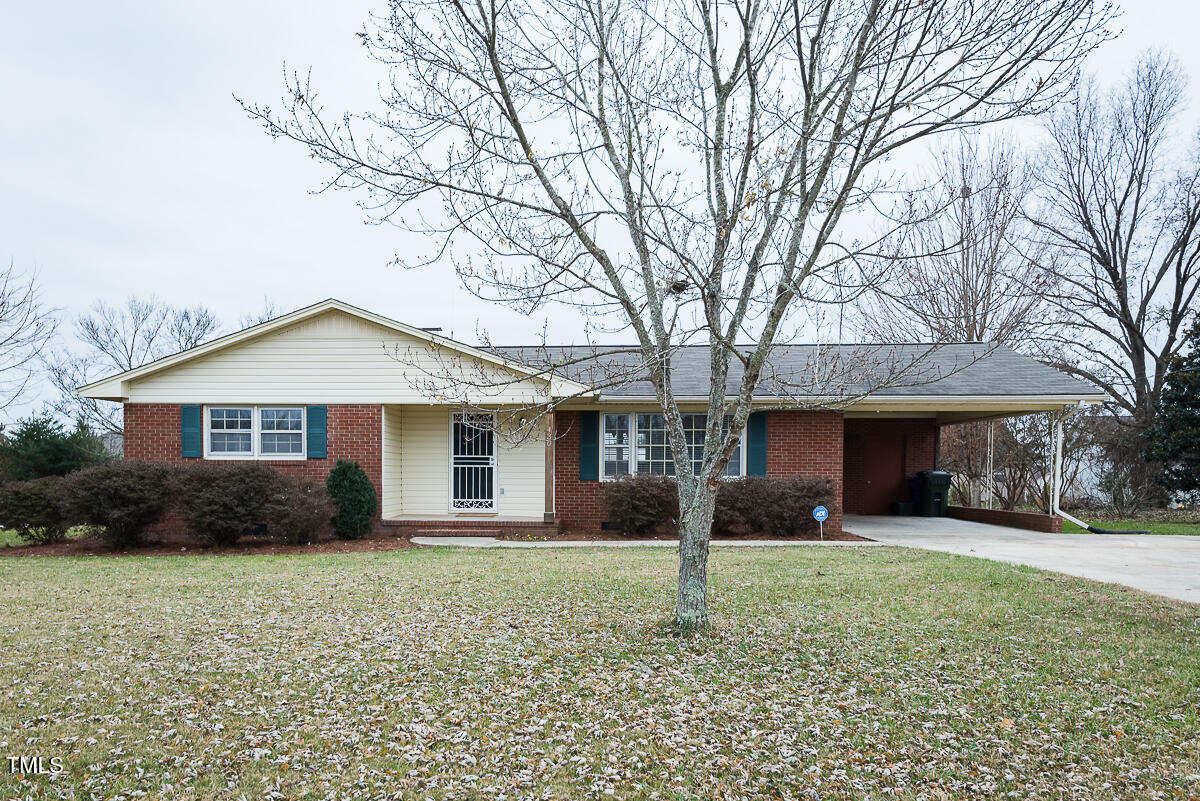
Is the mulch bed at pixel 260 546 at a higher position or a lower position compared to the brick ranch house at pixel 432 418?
lower

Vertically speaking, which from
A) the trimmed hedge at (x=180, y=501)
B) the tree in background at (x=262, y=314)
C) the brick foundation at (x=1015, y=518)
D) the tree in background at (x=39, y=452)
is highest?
the tree in background at (x=262, y=314)

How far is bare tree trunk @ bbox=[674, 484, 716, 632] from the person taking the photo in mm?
6262

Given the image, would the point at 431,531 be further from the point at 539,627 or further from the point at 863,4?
the point at 863,4

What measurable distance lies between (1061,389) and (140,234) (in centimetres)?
2840

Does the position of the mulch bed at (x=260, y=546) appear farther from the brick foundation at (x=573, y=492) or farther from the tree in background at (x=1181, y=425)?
the tree in background at (x=1181, y=425)

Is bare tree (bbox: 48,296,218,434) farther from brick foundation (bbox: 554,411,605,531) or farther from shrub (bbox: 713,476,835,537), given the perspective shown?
shrub (bbox: 713,476,835,537)

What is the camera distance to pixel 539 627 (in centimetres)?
675

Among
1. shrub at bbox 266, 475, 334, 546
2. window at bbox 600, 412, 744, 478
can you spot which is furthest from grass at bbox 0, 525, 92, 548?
window at bbox 600, 412, 744, 478

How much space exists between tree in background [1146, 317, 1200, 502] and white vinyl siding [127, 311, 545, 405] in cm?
1553

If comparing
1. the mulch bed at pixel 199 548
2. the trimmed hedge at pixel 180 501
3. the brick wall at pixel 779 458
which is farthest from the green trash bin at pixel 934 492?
the trimmed hedge at pixel 180 501

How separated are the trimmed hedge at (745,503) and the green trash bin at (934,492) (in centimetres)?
555

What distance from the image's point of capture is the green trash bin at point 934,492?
60.5 ft

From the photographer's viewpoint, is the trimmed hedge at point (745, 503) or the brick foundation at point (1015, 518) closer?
the trimmed hedge at point (745, 503)

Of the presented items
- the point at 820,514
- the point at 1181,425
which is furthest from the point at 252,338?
the point at 1181,425
